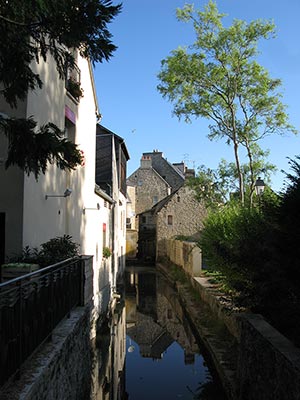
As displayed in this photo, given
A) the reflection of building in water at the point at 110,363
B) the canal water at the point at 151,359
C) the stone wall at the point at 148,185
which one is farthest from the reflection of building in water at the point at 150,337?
the stone wall at the point at 148,185

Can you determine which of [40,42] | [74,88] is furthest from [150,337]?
[40,42]

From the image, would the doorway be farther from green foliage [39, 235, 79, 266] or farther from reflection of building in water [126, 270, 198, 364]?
reflection of building in water [126, 270, 198, 364]

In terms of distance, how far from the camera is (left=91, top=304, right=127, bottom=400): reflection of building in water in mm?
8102

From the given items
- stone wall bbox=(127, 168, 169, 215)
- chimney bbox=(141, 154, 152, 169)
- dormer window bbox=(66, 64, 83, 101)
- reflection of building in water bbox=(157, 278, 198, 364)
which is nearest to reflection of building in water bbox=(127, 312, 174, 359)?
reflection of building in water bbox=(157, 278, 198, 364)

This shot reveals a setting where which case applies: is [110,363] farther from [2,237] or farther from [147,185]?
[147,185]

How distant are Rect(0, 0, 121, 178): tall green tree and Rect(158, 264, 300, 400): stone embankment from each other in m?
3.53

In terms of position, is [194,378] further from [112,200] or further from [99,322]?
[112,200]

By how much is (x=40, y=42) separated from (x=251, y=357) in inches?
209

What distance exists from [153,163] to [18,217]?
44.1 meters

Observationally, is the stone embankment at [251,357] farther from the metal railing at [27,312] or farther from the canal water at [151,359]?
the metal railing at [27,312]

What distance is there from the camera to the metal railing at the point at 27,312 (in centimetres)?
351

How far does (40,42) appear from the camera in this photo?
5.00 metres

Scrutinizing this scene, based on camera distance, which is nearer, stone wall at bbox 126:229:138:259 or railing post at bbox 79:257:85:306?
railing post at bbox 79:257:85:306

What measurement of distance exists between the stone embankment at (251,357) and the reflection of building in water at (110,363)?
219 cm
